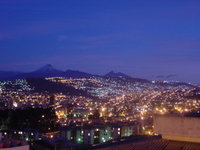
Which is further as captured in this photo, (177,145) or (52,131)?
(52,131)

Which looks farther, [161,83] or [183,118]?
[161,83]

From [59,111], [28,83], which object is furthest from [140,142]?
[28,83]

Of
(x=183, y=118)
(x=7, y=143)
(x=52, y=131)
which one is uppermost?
(x=183, y=118)

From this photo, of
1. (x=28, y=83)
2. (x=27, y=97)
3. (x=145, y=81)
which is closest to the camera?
(x=27, y=97)

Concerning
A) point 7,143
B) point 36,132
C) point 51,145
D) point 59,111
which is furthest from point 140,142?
point 59,111

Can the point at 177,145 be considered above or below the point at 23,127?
above

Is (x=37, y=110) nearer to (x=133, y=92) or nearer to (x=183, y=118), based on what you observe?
(x=183, y=118)

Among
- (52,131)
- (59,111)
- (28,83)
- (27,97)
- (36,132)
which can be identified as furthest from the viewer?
(28,83)

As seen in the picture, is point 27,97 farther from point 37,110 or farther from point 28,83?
point 37,110

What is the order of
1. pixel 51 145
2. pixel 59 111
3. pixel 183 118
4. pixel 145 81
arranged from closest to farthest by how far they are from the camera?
pixel 183 118
pixel 51 145
pixel 59 111
pixel 145 81

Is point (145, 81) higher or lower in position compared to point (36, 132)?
higher
